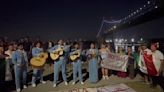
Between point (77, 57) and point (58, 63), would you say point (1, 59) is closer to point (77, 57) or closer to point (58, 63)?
point (58, 63)

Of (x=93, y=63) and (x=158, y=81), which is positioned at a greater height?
(x=93, y=63)

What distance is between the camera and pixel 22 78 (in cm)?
772

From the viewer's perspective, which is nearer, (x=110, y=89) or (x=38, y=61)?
(x=110, y=89)

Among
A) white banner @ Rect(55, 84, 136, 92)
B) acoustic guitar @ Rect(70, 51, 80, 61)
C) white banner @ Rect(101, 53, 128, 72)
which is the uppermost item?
acoustic guitar @ Rect(70, 51, 80, 61)

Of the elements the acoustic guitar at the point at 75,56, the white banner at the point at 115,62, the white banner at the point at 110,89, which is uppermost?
the acoustic guitar at the point at 75,56

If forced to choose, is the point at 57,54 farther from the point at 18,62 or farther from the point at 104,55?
the point at 104,55

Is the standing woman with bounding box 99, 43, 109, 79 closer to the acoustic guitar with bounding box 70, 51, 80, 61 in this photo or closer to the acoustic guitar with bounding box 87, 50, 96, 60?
the acoustic guitar with bounding box 87, 50, 96, 60

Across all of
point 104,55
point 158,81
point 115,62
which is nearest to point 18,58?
point 104,55

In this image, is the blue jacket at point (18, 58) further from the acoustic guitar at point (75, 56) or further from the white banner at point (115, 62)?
the white banner at point (115, 62)

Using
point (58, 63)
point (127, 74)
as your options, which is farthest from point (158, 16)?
point (58, 63)

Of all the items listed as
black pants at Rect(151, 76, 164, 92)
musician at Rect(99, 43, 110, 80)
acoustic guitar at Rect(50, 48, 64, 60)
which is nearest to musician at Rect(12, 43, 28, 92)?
acoustic guitar at Rect(50, 48, 64, 60)

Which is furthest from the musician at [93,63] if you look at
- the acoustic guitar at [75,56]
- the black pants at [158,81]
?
the black pants at [158,81]

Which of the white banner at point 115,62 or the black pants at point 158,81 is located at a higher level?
the white banner at point 115,62

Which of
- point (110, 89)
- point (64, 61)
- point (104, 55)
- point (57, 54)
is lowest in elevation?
point (110, 89)
